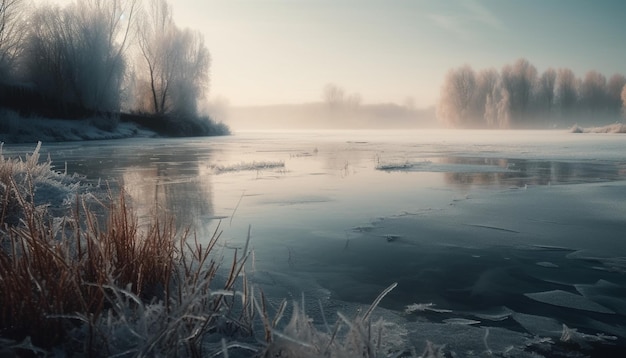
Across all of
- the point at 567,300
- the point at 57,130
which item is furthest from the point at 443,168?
the point at 57,130

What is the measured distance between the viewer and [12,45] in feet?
82.6

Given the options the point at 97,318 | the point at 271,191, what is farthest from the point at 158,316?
the point at 271,191

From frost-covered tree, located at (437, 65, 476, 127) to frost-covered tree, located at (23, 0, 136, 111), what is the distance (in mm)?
38990

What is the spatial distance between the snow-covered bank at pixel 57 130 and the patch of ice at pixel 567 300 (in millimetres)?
24206

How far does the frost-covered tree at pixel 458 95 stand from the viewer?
54156 mm

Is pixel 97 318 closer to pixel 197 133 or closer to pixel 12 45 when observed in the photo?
pixel 12 45

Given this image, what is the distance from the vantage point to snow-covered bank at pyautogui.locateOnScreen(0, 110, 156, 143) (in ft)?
70.6

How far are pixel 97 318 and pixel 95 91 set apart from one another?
101 feet

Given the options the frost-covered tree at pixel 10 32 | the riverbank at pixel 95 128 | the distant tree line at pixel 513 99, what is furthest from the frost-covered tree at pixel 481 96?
the frost-covered tree at pixel 10 32

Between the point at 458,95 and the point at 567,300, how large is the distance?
55985 mm

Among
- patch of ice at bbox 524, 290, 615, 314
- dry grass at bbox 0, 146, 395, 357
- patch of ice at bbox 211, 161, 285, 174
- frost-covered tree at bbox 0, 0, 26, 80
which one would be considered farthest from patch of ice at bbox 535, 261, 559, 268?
frost-covered tree at bbox 0, 0, 26, 80

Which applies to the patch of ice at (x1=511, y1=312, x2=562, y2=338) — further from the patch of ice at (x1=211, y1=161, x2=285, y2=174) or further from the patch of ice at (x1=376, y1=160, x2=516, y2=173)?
the patch of ice at (x1=211, y1=161, x2=285, y2=174)

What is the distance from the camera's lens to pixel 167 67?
3475 cm

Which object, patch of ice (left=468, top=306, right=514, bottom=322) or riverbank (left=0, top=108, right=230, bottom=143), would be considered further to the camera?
riverbank (left=0, top=108, right=230, bottom=143)
